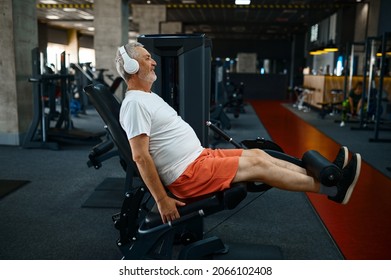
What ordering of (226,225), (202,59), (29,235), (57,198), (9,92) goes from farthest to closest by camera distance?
(9,92) → (57,198) → (226,225) → (29,235) → (202,59)

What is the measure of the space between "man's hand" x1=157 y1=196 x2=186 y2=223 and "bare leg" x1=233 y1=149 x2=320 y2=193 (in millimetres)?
314

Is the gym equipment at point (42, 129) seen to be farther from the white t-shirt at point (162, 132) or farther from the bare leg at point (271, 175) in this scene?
the bare leg at point (271, 175)

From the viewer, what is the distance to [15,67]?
18.2 ft

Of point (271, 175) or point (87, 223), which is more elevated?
point (271, 175)

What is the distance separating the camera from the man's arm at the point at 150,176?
6.06ft

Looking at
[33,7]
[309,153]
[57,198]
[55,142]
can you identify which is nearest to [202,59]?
[309,153]

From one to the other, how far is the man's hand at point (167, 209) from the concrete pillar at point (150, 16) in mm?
13262

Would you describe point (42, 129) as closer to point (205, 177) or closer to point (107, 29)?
point (205, 177)

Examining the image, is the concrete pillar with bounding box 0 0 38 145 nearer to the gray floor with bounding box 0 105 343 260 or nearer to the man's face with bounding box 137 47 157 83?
the gray floor with bounding box 0 105 343 260

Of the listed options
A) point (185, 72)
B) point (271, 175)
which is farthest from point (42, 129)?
point (271, 175)

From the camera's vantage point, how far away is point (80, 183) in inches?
155

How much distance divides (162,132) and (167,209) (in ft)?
1.15

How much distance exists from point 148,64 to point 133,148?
1.42 feet
